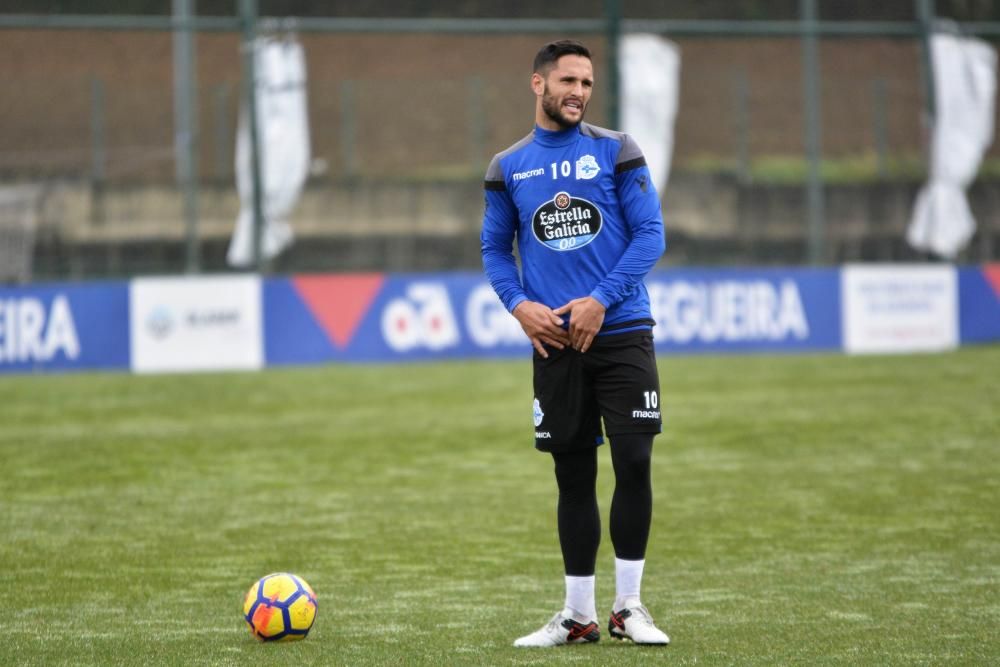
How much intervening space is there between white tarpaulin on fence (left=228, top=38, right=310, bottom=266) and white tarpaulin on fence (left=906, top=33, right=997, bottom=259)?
27.7 feet

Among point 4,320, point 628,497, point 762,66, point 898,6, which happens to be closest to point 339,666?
point 628,497

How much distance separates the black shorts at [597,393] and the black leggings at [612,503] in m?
0.06

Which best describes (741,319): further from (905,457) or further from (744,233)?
(905,457)

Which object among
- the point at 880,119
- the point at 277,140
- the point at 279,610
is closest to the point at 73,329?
the point at 277,140

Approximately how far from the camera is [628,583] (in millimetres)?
5352

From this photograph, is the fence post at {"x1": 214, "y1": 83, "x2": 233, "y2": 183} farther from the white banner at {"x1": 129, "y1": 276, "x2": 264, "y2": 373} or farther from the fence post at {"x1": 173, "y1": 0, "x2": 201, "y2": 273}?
the white banner at {"x1": 129, "y1": 276, "x2": 264, "y2": 373}

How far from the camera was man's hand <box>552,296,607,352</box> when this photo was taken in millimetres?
5258

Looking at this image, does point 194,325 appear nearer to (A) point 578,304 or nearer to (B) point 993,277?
(B) point 993,277

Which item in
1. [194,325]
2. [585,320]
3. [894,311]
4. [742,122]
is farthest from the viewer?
[742,122]

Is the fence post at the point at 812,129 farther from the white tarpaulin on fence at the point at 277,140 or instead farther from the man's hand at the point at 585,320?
the man's hand at the point at 585,320

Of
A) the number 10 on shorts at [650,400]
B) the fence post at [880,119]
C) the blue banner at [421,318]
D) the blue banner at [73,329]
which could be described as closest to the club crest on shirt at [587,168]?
the number 10 on shorts at [650,400]

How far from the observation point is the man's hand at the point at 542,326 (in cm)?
532

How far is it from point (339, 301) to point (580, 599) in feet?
41.6

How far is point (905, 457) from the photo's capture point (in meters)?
10.5
